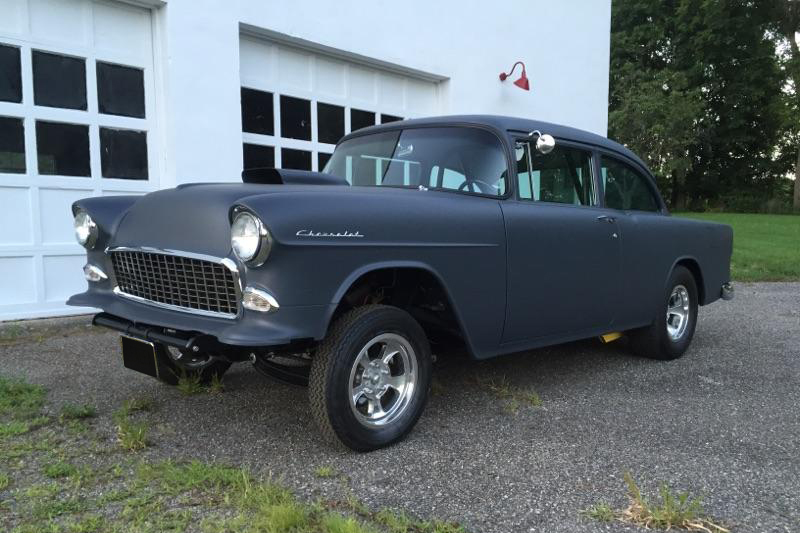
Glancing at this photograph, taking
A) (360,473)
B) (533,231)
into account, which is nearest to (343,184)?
(533,231)

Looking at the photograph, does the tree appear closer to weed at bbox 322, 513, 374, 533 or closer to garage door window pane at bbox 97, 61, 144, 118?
garage door window pane at bbox 97, 61, 144, 118

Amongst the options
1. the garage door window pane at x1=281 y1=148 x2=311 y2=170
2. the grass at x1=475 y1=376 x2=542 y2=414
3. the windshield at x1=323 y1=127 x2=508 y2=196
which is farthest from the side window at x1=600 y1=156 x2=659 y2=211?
the garage door window pane at x1=281 y1=148 x2=311 y2=170

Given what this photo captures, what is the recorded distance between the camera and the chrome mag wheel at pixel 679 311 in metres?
4.90

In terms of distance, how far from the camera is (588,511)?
7.57 feet

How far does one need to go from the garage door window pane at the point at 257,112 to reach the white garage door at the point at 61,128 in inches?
38.4

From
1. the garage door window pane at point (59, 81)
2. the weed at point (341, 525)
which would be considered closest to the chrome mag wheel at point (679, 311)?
the weed at point (341, 525)

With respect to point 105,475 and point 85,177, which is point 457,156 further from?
point 85,177

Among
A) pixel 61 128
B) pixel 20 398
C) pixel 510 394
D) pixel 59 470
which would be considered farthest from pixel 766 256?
pixel 59 470

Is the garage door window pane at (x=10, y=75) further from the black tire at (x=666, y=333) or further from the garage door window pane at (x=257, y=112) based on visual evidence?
the black tire at (x=666, y=333)

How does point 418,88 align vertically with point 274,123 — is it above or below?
above

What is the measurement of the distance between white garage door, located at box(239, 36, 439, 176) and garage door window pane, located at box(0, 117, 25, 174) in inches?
81.6

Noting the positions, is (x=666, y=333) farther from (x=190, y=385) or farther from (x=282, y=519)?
(x=282, y=519)

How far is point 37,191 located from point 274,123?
8.16 feet

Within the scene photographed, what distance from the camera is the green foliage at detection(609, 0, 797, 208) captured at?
3166 centimetres
